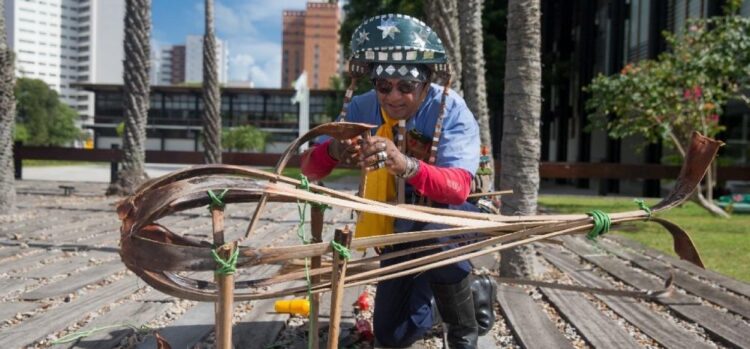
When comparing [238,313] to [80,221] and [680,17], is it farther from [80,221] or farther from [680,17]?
[680,17]

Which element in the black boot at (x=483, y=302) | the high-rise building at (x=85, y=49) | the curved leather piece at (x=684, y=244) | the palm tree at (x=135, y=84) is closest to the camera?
the curved leather piece at (x=684, y=244)

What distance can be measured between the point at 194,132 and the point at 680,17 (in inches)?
1973

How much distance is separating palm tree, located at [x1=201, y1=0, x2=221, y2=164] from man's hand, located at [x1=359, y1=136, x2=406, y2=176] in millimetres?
12055

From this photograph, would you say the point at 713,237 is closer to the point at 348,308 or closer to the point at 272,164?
the point at 348,308

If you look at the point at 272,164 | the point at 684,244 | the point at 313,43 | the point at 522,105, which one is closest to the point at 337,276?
the point at 684,244

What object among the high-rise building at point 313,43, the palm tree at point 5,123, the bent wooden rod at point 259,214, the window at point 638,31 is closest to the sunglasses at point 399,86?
the bent wooden rod at point 259,214

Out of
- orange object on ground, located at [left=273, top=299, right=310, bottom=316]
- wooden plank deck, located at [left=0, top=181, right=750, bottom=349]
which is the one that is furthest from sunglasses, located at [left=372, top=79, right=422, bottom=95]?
orange object on ground, located at [left=273, top=299, right=310, bottom=316]

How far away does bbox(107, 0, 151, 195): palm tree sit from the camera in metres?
12.6

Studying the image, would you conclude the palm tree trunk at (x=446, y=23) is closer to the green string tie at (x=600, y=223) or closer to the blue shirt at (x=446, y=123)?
the blue shirt at (x=446, y=123)

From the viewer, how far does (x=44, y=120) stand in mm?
60281

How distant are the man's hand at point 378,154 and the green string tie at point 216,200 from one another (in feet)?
1.98

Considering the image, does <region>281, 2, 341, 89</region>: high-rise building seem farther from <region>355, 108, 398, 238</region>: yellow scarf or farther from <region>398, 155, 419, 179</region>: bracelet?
<region>398, 155, 419, 179</region>: bracelet

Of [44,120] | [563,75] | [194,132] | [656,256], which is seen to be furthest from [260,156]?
[44,120]

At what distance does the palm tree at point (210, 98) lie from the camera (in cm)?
1411
